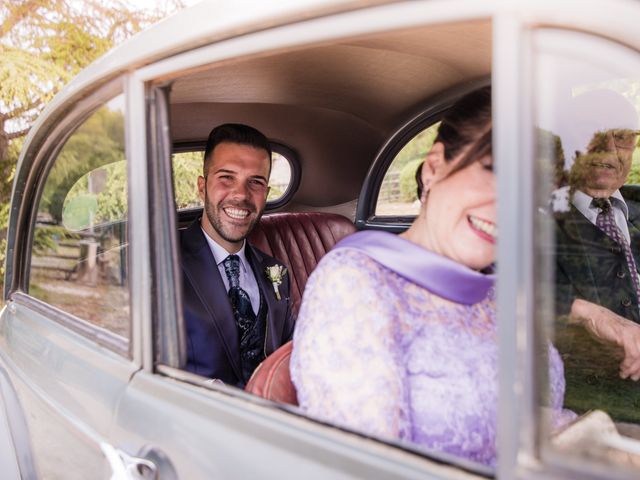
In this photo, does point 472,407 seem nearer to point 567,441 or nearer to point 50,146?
point 567,441

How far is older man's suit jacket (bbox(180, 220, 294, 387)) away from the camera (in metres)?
2.15

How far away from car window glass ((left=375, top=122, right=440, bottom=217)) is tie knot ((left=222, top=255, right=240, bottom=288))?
1.15 meters

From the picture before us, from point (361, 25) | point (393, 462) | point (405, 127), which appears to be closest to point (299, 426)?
point (393, 462)

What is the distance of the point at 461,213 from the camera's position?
1.47 meters

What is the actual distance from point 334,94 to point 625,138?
4.55ft

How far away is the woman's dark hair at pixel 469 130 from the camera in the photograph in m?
1.40

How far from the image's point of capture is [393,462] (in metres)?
0.92

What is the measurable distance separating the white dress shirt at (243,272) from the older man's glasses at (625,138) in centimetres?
176

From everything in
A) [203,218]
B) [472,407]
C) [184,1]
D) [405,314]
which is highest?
[184,1]

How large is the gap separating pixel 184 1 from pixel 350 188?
4.82 metres

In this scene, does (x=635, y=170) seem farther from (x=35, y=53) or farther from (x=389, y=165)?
(x=35, y=53)

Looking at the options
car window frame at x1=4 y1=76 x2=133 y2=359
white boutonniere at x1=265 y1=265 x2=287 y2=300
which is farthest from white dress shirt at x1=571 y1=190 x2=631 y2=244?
car window frame at x1=4 y1=76 x2=133 y2=359

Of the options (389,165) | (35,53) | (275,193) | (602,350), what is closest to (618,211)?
(602,350)

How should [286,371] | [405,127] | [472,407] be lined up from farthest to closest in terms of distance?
[405,127] < [286,371] < [472,407]
